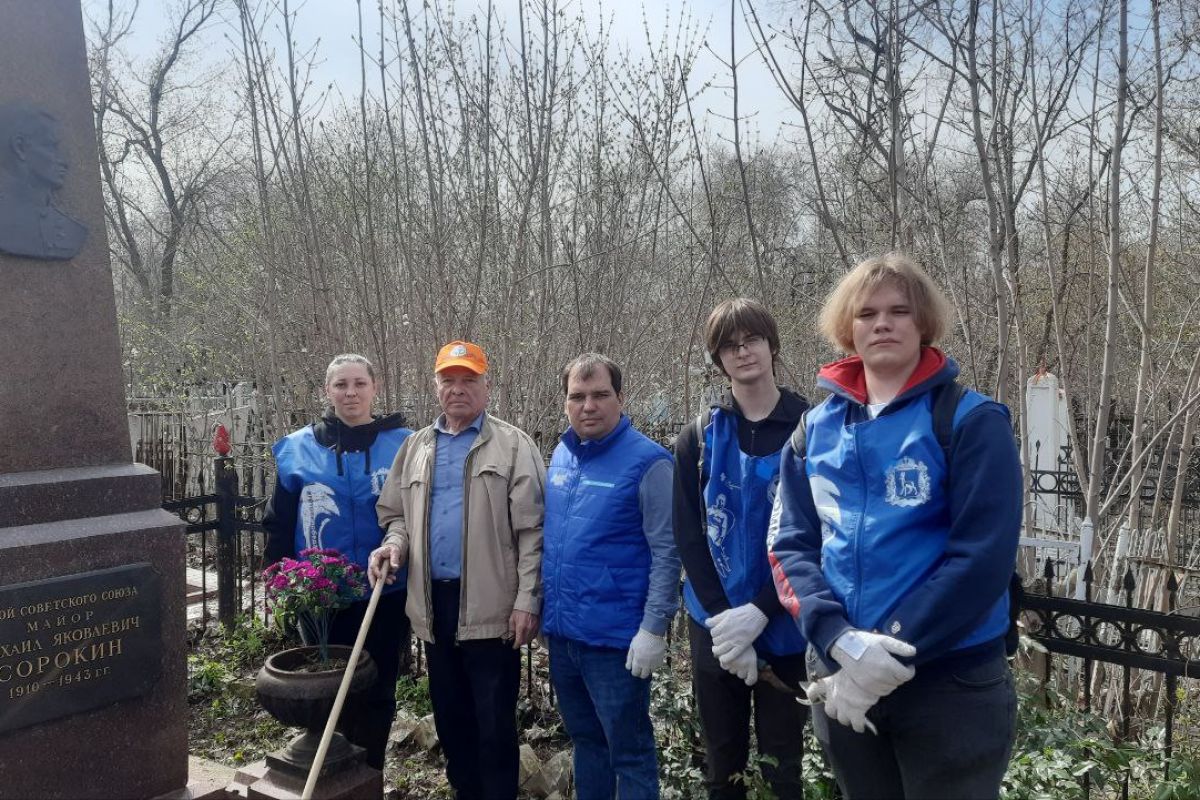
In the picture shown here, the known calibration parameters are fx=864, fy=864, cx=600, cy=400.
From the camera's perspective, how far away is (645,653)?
2.79 meters

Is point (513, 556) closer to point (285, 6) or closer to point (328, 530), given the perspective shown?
point (328, 530)

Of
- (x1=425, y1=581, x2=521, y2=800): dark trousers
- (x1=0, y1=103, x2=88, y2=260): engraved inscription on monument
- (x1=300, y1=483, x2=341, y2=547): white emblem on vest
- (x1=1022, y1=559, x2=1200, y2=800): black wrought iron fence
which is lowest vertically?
(x1=425, y1=581, x2=521, y2=800): dark trousers

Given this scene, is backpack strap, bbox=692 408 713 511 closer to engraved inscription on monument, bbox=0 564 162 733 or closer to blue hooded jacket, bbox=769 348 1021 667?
blue hooded jacket, bbox=769 348 1021 667

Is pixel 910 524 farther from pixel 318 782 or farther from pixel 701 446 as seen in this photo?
pixel 318 782

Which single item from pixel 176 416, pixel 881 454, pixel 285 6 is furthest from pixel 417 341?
pixel 176 416

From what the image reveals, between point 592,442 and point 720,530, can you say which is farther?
point 592,442

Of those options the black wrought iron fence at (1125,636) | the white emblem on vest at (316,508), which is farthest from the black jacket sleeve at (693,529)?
the white emblem on vest at (316,508)

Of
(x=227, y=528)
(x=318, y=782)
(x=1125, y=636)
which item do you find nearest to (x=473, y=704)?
(x=318, y=782)

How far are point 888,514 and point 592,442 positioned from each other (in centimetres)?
130

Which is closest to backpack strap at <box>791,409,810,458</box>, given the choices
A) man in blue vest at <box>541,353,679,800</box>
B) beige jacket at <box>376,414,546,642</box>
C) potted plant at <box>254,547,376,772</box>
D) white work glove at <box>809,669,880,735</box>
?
white work glove at <box>809,669,880,735</box>

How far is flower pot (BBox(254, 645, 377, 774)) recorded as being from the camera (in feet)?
10.2

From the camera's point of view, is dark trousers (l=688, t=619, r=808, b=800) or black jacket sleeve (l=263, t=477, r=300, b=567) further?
black jacket sleeve (l=263, t=477, r=300, b=567)

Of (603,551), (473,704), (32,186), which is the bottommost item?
(473,704)

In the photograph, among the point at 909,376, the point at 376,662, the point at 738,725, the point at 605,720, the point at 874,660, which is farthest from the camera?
the point at 376,662
